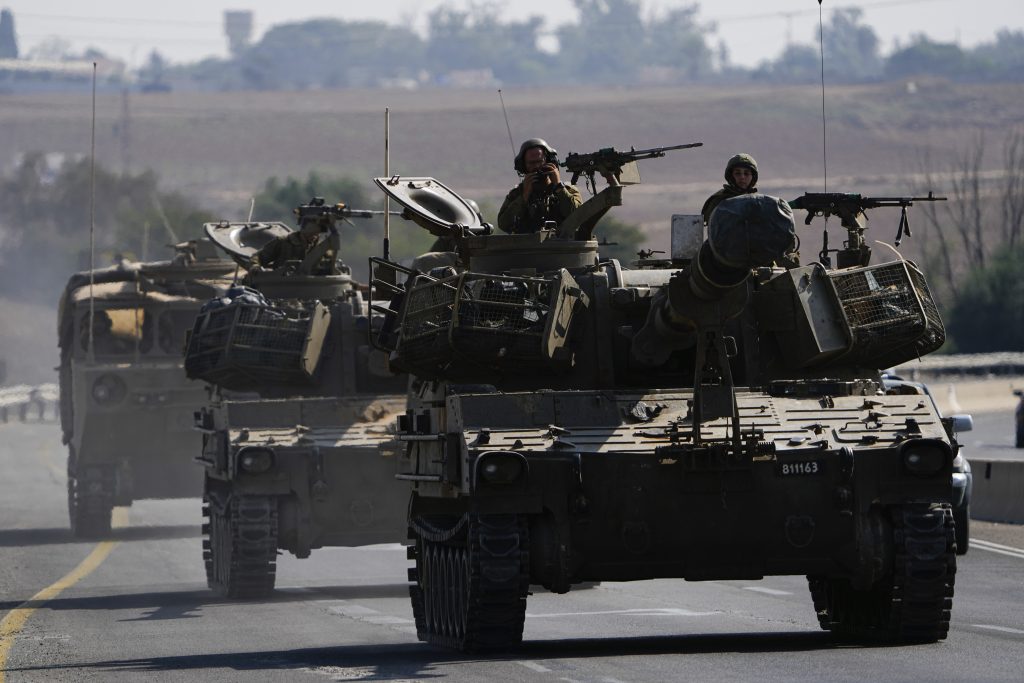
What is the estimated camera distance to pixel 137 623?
17969 millimetres

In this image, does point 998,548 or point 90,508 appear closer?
point 998,548

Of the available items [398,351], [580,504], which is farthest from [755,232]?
[398,351]

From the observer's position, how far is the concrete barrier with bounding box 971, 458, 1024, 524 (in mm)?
26922

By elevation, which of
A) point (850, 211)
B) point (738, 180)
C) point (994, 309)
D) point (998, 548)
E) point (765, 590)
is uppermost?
point (994, 309)

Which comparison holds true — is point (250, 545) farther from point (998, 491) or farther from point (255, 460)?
point (998, 491)

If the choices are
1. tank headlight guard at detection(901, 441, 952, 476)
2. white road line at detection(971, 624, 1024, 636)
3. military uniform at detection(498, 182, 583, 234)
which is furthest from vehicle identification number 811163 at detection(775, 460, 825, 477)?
military uniform at detection(498, 182, 583, 234)

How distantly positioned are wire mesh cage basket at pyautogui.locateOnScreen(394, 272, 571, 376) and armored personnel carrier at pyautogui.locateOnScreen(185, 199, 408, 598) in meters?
3.95

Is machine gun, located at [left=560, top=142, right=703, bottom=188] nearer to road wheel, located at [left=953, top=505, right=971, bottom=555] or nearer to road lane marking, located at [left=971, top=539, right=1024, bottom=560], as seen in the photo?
road wheel, located at [left=953, top=505, right=971, bottom=555]

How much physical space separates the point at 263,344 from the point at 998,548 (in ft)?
25.5

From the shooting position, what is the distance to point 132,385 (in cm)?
2733

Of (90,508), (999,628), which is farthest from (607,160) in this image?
(90,508)

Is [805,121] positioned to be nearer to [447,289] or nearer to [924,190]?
[924,190]

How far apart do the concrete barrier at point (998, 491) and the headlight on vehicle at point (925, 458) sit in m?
13.1

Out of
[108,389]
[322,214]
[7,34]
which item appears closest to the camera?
[322,214]
